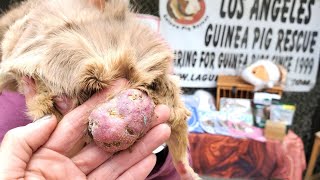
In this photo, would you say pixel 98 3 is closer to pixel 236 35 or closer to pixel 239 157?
pixel 239 157

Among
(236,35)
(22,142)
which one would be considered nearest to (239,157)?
(236,35)

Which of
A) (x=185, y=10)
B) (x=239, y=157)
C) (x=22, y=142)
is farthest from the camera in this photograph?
(x=185, y=10)

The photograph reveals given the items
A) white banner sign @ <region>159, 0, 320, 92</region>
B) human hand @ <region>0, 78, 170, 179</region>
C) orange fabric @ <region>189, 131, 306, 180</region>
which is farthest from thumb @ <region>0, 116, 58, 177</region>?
white banner sign @ <region>159, 0, 320, 92</region>

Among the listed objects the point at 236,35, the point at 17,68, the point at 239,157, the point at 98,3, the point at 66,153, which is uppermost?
the point at 98,3

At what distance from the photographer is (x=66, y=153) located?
0.80 meters

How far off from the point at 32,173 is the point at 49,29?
29cm

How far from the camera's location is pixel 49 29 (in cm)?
79

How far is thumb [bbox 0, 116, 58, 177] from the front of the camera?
2.43ft

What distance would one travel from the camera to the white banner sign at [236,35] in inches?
94.6

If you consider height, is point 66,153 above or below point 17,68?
below

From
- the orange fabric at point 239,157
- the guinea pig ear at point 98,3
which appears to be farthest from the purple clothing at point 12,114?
the orange fabric at point 239,157

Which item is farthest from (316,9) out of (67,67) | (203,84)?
(67,67)

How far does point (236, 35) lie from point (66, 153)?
1.87 metres

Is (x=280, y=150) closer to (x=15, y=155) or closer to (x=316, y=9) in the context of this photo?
(x=316, y=9)
